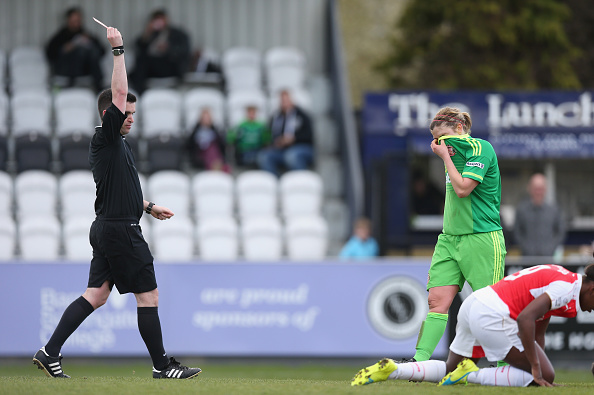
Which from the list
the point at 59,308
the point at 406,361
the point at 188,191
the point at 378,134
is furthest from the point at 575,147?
the point at 406,361

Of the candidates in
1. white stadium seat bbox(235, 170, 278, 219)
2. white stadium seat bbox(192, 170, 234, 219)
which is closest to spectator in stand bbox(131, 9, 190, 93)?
white stadium seat bbox(192, 170, 234, 219)

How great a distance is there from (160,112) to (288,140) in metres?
2.28

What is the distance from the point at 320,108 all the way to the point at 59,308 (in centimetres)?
682

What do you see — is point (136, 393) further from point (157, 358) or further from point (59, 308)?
point (59, 308)

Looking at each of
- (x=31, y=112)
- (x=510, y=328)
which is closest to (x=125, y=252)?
(x=510, y=328)

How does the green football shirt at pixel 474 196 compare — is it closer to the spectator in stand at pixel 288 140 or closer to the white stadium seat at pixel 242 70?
the spectator in stand at pixel 288 140

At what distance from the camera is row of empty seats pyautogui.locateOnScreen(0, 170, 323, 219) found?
13438mm

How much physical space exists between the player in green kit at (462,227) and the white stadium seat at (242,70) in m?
9.80

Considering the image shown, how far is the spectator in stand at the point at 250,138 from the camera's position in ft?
47.3

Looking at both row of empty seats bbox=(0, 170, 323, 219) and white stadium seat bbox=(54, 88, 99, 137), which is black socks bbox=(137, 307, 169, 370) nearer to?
row of empty seats bbox=(0, 170, 323, 219)

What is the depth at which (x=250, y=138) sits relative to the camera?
47.5 feet

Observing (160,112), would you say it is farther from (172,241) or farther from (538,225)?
(538,225)

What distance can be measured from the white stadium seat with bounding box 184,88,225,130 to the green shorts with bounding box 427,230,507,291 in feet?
29.4

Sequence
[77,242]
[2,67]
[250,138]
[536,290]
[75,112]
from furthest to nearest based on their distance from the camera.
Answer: [2,67] → [75,112] → [250,138] → [77,242] → [536,290]
